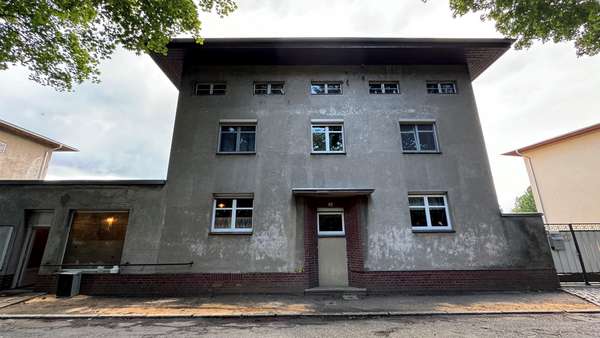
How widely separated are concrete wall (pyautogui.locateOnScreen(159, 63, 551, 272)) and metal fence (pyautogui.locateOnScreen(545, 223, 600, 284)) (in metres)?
1.71

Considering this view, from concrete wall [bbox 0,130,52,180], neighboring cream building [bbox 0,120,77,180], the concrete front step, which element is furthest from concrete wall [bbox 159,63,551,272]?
concrete wall [bbox 0,130,52,180]

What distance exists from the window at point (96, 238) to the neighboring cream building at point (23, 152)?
11.8m

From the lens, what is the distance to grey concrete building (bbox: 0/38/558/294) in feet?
27.5

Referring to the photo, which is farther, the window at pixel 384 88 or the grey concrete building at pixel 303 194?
the window at pixel 384 88

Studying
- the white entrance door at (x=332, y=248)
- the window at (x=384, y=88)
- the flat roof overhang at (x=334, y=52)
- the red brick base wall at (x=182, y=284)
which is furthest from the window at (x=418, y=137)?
the red brick base wall at (x=182, y=284)

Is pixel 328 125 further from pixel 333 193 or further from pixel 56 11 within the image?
pixel 56 11

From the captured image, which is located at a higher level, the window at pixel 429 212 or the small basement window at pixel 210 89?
the small basement window at pixel 210 89

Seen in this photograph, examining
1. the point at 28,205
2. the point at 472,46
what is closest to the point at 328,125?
the point at 472,46

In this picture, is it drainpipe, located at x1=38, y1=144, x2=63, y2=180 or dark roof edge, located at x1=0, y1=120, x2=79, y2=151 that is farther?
drainpipe, located at x1=38, y1=144, x2=63, y2=180

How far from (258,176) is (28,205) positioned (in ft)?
28.2

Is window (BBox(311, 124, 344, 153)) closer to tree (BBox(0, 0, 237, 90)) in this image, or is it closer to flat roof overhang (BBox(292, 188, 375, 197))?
flat roof overhang (BBox(292, 188, 375, 197))

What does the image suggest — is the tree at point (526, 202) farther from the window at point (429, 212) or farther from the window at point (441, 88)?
the window at point (429, 212)

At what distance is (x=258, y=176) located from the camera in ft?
30.9

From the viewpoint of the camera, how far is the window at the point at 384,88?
10.8 m
